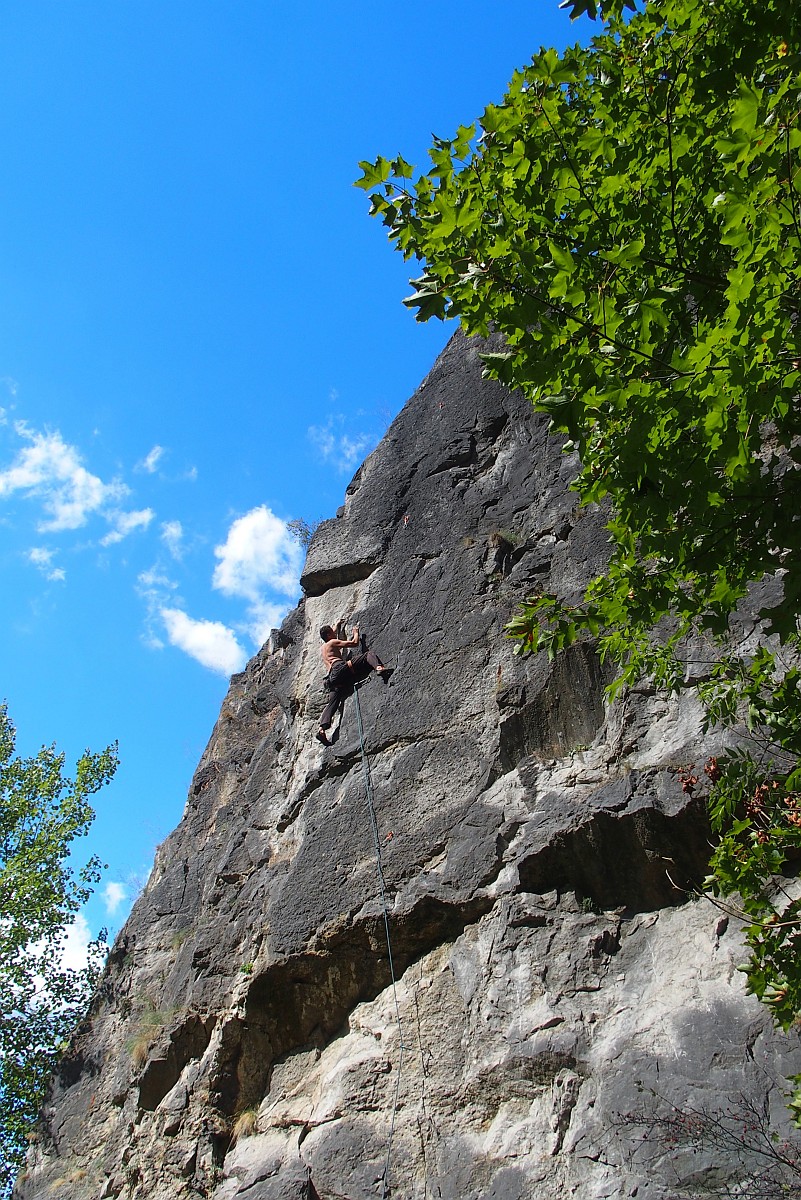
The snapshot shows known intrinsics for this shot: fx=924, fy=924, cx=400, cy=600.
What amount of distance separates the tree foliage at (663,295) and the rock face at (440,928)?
1.43m

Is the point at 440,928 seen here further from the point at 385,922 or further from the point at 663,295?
the point at 663,295

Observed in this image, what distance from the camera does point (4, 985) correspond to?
16.2m

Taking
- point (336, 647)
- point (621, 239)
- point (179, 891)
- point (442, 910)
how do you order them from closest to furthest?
1. point (621, 239)
2. point (442, 910)
3. point (336, 647)
4. point (179, 891)

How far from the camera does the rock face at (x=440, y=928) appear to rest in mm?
6332

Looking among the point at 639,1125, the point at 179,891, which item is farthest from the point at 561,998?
the point at 179,891

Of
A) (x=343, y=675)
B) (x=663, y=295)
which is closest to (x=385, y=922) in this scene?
(x=343, y=675)

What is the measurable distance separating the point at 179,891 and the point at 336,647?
12.7ft

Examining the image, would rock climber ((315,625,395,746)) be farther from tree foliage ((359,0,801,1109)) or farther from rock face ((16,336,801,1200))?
tree foliage ((359,0,801,1109))

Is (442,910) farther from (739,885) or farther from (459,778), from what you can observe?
(739,885)

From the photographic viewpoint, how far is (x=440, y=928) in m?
7.94

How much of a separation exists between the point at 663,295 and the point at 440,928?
5.51m

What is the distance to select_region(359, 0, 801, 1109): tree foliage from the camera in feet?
13.0

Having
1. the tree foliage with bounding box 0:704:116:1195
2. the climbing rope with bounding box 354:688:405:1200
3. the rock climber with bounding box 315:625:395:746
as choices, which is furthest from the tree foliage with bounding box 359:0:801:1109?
the tree foliage with bounding box 0:704:116:1195

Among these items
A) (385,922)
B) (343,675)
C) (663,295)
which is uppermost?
(343,675)
